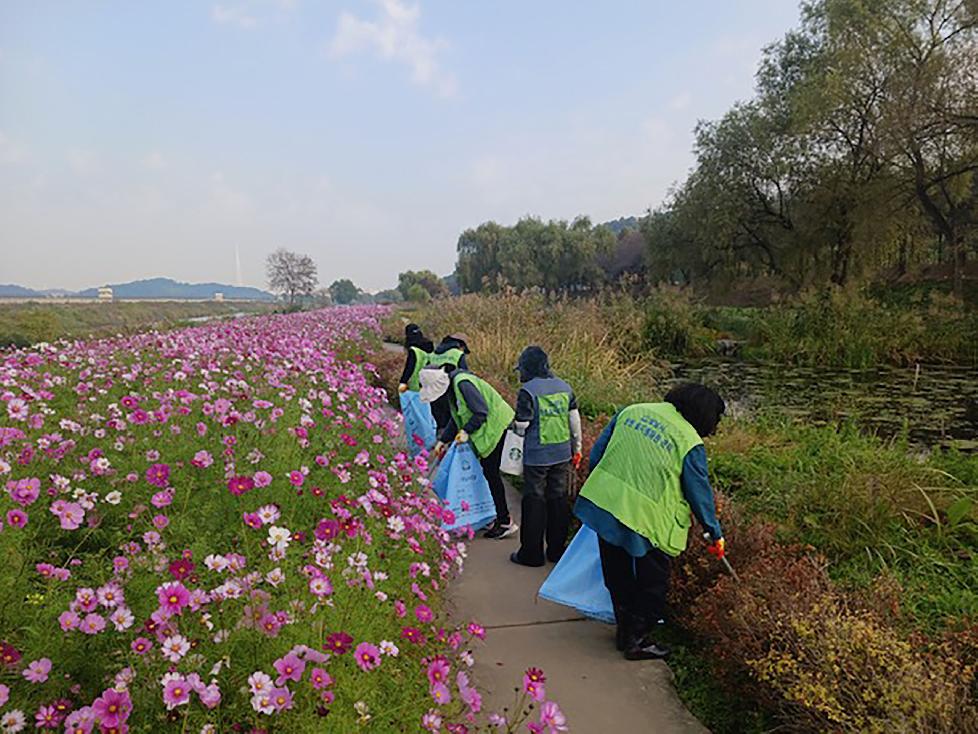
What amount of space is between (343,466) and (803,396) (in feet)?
35.4

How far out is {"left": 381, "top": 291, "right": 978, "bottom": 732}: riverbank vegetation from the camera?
2273 mm

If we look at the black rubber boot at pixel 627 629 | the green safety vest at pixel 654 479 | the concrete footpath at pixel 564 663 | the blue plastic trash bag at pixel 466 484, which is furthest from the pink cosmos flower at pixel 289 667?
the blue plastic trash bag at pixel 466 484

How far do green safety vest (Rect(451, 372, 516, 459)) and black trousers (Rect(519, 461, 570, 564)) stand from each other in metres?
0.60

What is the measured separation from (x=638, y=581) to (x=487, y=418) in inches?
78.3

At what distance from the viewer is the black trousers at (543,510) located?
440cm

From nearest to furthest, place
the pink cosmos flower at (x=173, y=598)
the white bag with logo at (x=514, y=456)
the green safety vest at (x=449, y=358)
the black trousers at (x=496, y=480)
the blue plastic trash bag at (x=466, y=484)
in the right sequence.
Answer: the pink cosmos flower at (x=173, y=598) < the white bag with logo at (x=514, y=456) < the blue plastic trash bag at (x=466, y=484) < the black trousers at (x=496, y=480) < the green safety vest at (x=449, y=358)

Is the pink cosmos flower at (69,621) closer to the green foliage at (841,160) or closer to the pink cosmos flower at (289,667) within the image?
the pink cosmos flower at (289,667)

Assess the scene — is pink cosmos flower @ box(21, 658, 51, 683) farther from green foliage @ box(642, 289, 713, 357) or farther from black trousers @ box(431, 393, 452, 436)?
green foliage @ box(642, 289, 713, 357)

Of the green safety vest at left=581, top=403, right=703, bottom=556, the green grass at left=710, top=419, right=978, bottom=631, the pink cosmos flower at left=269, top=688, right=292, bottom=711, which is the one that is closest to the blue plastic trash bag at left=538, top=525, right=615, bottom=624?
the green safety vest at left=581, top=403, right=703, bottom=556

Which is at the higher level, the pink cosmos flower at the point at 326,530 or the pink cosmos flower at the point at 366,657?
the pink cosmos flower at the point at 326,530

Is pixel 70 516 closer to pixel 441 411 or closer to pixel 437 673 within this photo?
pixel 437 673

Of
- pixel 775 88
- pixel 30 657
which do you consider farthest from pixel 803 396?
pixel 775 88

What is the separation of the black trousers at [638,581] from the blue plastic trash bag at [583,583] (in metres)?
0.12

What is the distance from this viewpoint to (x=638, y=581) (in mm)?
3346
